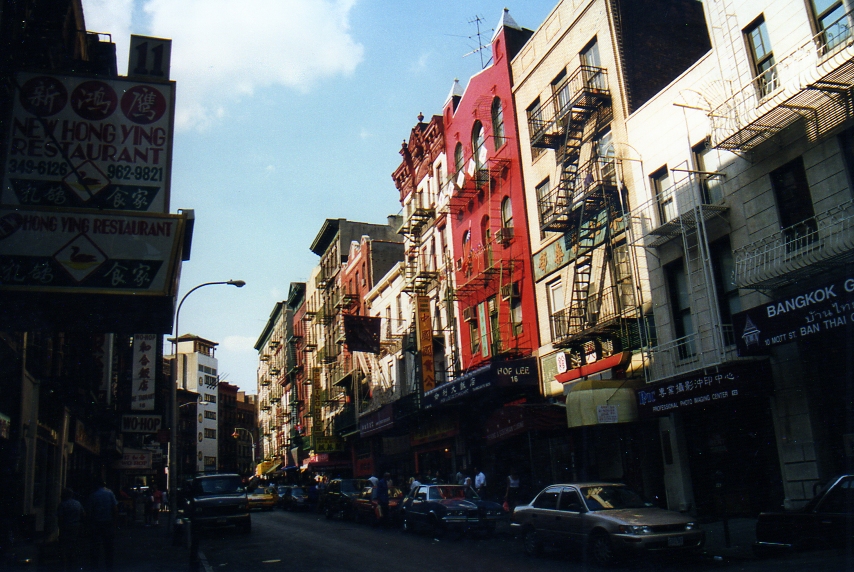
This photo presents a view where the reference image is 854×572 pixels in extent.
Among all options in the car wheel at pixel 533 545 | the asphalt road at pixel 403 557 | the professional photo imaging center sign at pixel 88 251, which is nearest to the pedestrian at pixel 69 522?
the asphalt road at pixel 403 557

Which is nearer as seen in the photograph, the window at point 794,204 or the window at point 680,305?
the window at point 794,204

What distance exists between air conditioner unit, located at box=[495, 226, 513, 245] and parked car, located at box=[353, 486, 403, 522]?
10.6 m

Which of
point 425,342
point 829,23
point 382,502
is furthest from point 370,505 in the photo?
point 829,23

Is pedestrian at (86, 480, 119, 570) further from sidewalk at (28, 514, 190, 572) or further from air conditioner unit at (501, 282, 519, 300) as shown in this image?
air conditioner unit at (501, 282, 519, 300)

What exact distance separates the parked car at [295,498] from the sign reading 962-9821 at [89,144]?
32.3 metres

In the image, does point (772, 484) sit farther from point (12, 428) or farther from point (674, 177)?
point (12, 428)

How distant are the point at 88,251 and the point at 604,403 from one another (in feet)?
47.2

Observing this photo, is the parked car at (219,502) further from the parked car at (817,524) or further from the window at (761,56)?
the window at (761,56)

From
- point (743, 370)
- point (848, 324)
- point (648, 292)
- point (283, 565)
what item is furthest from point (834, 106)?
point (283, 565)

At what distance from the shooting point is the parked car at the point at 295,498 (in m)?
40.1

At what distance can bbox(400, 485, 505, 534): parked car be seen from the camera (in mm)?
19125

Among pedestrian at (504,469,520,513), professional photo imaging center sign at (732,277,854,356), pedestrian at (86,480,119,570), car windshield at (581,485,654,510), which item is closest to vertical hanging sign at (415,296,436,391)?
pedestrian at (504,469,520,513)

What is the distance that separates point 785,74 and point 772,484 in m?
9.51

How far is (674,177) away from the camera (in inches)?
773
